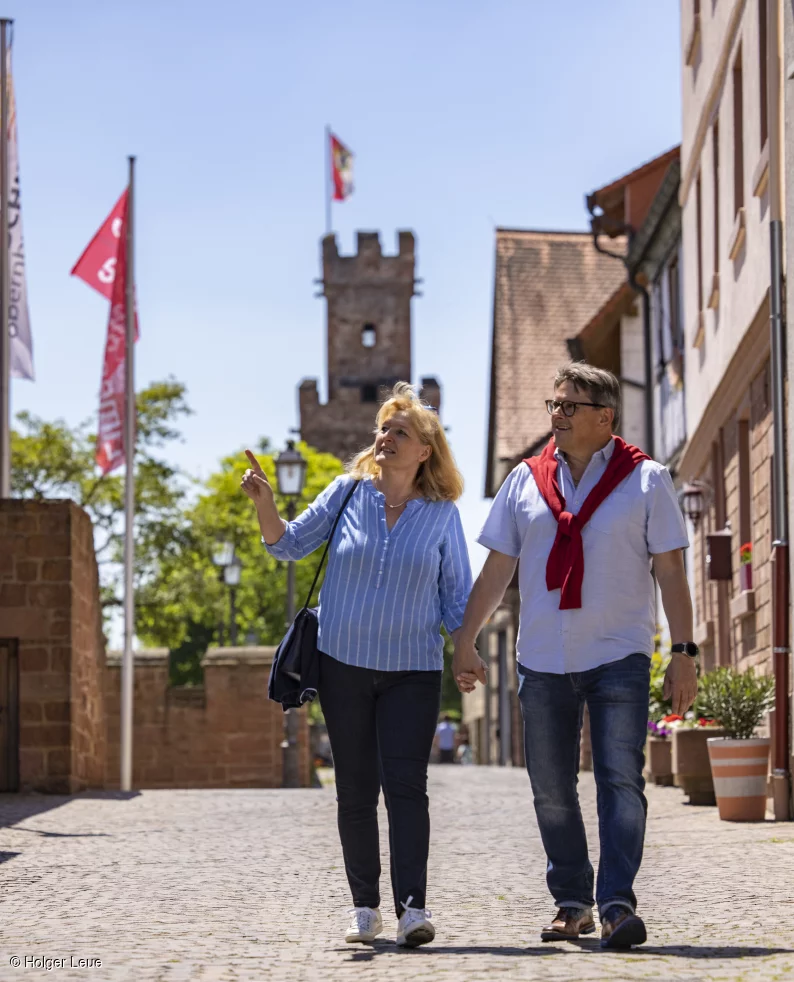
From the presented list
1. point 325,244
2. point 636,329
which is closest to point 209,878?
point 636,329

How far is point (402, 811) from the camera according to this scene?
576cm

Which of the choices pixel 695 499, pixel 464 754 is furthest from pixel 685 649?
pixel 464 754

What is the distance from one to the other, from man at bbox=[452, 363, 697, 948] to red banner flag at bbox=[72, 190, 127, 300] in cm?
1542

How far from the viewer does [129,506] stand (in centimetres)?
2047

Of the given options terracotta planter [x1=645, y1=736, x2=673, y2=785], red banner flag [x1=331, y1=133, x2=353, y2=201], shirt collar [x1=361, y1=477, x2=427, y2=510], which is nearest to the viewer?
shirt collar [x1=361, y1=477, x2=427, y2=510]

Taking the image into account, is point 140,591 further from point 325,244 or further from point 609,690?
point 325,244

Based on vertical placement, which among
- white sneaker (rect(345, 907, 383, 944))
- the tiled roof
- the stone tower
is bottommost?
white sneaker (rect(345, 907, 383, 944))

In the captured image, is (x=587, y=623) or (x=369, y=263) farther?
(x=369, y=263)

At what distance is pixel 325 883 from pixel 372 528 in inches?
94.1

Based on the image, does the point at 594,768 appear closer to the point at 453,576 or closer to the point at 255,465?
the point at 453,576

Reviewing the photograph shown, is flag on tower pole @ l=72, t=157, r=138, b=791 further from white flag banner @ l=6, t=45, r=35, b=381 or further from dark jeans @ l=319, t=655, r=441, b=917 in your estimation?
dark jeans @ l=319, t=655, r=441, b=917

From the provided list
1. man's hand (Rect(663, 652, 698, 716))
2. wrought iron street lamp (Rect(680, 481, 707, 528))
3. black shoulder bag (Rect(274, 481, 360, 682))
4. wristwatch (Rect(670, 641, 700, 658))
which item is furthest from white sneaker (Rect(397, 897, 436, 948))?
wrought iron street lamp (Rect(680, 481, 707, 528))

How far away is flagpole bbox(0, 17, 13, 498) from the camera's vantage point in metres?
17.6

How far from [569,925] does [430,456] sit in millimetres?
1565
